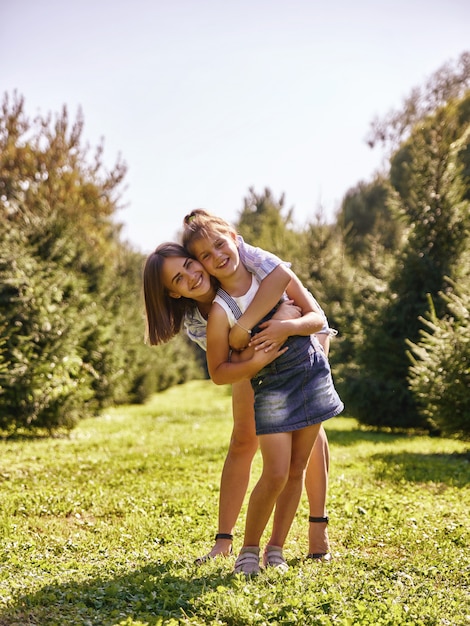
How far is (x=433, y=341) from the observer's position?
817cm

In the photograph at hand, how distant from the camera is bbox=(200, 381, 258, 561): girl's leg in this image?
157 inches

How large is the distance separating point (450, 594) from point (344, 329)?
438 inches

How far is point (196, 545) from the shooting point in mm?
4324

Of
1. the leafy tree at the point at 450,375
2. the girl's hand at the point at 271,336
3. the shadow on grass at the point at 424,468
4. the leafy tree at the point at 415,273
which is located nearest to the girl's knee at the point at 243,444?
the girl's hand at the point at 271,336

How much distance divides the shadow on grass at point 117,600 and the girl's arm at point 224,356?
1.05 m

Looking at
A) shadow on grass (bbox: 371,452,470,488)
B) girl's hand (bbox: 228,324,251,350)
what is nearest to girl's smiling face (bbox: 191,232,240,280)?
girl's hand (bbox: 228,324,251,350)

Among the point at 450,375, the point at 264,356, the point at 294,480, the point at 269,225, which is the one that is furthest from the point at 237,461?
the point at 269,225

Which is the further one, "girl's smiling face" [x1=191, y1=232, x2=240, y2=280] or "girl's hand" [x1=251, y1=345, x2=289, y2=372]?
"girl's smiling face" [x1=191, y1=232, x2=240, y2=280]

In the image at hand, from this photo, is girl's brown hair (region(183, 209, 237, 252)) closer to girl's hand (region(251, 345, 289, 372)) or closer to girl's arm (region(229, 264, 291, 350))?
girl's arm (region(229, 264, 291, 350))

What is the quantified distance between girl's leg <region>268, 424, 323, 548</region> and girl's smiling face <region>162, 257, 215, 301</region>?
0.99m

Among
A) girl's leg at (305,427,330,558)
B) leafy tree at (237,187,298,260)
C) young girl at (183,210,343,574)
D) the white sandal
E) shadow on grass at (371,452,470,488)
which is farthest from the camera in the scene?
leafy tree at (237,187,298,260)

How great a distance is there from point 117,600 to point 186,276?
172cm

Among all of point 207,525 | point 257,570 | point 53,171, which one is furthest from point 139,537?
point 53,171

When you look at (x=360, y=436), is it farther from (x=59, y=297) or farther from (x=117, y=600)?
(x=117, y=600)
